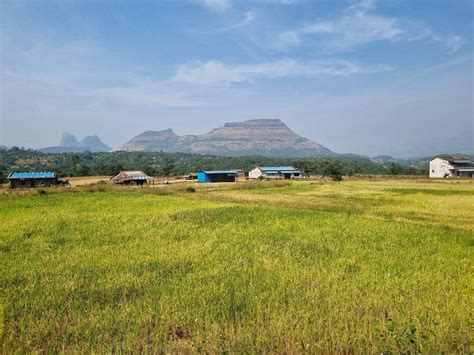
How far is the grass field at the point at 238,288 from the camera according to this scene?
5.72m

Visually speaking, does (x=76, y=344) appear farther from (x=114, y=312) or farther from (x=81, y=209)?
(x=81, y=209)

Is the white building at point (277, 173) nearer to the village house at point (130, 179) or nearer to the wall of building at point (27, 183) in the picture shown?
the village house at point (130, 179)

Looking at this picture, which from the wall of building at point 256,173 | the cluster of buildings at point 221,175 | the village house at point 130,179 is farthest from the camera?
the wall of building at point 256,173

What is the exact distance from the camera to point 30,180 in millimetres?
52844

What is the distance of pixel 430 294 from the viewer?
7.50m

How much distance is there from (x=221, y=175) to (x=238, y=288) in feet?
202

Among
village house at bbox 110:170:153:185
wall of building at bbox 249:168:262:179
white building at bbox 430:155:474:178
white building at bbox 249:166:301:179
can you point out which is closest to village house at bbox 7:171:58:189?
village house at bbox 110:170:153:185

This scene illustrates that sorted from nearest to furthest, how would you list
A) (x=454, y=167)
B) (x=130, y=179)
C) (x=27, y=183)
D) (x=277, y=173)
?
(x=27, y=183) < (x=130, y=179) < (x=454, y=167) < (x=277, y=173)

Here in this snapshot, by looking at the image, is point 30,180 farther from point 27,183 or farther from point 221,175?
point 221,175

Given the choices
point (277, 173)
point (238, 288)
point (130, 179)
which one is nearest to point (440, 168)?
point (277, 173)

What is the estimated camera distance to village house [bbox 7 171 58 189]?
51969 millimetres

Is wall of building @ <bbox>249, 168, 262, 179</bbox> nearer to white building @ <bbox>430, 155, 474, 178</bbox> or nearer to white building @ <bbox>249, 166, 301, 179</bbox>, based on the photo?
white building @ <bbox>249, 166, 301, 179</bbox>

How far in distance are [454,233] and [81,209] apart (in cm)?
2320

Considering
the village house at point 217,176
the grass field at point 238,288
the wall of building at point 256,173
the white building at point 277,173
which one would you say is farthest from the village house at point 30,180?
the wall of building at point 256,173
